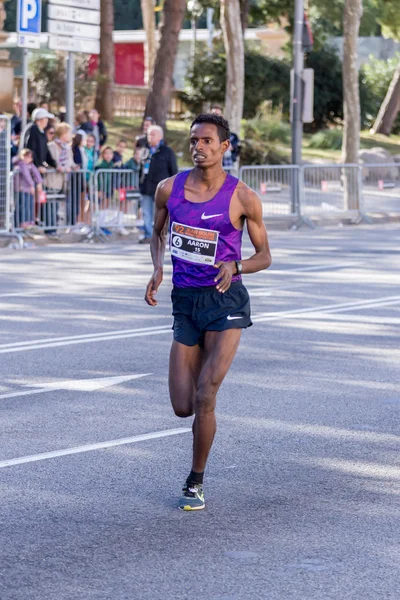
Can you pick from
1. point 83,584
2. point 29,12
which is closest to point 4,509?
point 83,584

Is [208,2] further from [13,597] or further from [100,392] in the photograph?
[13,597]

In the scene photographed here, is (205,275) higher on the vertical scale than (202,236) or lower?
lower

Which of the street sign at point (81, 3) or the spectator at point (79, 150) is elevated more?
the street sign at point (81, 3)

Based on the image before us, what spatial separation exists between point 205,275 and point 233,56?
25.1 m

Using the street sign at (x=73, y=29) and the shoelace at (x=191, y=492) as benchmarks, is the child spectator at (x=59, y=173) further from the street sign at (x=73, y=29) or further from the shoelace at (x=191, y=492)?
the shoelace at (x=191, y=492)

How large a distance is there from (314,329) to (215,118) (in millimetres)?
6002

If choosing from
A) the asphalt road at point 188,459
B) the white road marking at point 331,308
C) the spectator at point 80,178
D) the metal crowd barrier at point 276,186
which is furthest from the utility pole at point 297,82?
the asphalt road at point 188,459

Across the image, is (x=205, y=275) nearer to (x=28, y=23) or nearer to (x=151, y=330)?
(x=151, y=330)

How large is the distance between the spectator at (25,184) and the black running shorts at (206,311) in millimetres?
13581

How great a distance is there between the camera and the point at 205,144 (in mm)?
6484

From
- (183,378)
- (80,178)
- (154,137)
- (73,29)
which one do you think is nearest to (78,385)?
(183,378)

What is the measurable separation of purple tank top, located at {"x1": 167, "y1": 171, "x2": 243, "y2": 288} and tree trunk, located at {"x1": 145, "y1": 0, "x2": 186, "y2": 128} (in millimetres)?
28418

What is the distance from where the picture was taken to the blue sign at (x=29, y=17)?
21.0m

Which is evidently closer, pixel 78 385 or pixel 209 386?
pixel 209 386
